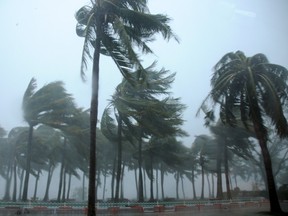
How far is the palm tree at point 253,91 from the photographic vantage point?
1908cm

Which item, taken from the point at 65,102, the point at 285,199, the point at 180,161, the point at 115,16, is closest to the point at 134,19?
the point at 115,16

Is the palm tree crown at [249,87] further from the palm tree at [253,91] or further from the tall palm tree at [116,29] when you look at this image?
the tall palm tree at [116,29]

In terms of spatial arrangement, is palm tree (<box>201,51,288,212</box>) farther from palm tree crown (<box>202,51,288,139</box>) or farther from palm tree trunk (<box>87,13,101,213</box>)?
palm tree trunk (<box>87,13,101,213</box>)

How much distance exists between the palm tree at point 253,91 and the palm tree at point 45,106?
12.6 metres

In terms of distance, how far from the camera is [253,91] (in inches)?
736

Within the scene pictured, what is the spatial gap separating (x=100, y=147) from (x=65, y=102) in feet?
59.1

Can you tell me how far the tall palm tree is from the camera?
13883 mm

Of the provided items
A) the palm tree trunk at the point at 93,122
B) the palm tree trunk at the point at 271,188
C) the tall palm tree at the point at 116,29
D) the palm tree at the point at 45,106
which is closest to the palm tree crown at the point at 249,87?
the palm tree trunk at the point at 271,188

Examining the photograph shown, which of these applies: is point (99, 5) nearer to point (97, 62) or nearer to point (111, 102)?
point (97, 62)

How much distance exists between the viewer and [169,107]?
28750 millimetres

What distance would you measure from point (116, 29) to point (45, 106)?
14.4 metres

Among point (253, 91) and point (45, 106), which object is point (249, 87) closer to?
point (253, 91)

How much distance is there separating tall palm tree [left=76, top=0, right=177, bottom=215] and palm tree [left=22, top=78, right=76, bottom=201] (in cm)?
1260

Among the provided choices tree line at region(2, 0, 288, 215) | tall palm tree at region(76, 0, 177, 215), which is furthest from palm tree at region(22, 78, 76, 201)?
tall palm tree at region(76, 0, 177, 215)
